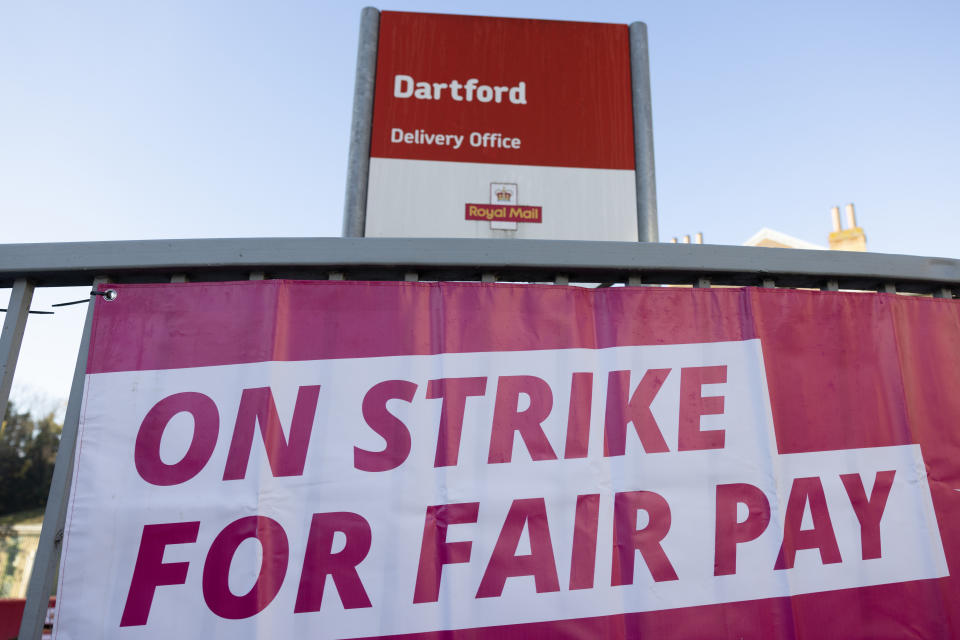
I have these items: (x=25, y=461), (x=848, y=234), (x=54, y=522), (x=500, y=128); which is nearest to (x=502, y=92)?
(x=500, y=128)

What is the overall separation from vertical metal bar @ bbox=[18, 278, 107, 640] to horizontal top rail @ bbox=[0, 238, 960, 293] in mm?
368

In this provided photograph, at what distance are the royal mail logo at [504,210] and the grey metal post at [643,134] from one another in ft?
2.31

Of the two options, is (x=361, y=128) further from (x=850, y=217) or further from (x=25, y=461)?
(x=25, y=461)

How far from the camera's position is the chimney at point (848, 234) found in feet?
83.4

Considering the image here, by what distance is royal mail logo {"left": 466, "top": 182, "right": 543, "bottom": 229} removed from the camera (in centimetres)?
A: 385

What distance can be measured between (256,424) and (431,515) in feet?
2.45

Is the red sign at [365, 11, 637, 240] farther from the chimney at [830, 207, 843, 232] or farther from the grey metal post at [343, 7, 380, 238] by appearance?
the chimney at [830, 207, 843, 232]

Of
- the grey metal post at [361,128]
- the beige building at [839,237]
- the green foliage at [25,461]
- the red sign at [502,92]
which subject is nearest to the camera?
the grey metal post at [361,128]

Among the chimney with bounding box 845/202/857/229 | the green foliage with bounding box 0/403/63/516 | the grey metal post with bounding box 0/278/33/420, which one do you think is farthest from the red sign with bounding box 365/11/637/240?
the green foliage with bounding box 0/403/63/516

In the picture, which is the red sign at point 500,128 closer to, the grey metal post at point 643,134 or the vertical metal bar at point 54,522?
the grey metal post at point 643,134

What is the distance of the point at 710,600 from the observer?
222cm

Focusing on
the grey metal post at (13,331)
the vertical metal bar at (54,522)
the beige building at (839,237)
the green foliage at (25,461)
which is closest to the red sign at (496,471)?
the vertical metal bar at (54,522)

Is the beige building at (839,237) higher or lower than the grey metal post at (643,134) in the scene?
higher

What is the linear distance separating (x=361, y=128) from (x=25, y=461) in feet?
148
